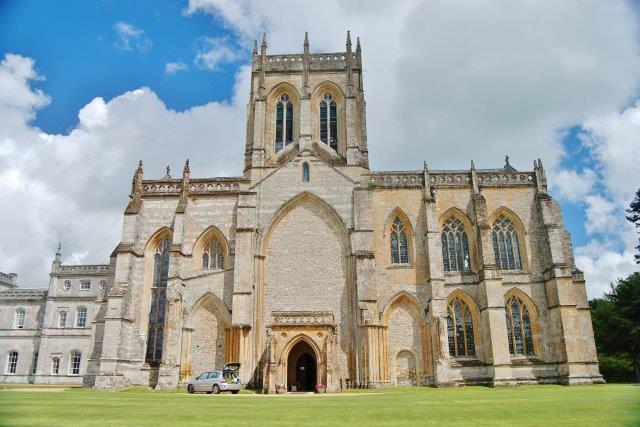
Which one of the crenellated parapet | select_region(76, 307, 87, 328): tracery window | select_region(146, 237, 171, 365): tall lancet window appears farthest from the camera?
select_region(76, 307, 87, 328): tracery window

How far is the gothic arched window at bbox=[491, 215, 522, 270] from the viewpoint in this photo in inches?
1453

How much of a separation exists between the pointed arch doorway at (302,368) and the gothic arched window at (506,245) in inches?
610

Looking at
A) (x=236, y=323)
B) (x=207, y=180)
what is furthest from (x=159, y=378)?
(x=207, y=180)

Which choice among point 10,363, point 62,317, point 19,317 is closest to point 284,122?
point 62,317

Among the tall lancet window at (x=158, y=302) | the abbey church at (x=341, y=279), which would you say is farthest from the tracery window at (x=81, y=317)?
the tall lancet window at (x=158, y=302)

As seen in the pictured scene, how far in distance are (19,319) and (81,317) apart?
8299 millimetres

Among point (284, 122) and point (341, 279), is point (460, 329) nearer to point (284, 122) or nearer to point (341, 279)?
point (341, 279)

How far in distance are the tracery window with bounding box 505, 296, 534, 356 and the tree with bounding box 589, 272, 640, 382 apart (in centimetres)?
1155

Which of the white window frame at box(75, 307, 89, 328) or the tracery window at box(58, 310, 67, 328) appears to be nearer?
the white window frame at box(75, 307, 89, 328)

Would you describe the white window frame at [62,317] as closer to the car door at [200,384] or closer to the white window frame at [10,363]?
the white window frame at [10,363]

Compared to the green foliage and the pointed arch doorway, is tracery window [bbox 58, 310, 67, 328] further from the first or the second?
the green foliage

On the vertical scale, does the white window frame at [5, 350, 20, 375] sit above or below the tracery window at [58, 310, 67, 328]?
below

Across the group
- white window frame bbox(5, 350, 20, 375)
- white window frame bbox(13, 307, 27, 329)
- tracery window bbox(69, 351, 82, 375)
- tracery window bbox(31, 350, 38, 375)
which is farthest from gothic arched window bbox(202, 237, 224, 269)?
white window frame bbox(5, 350, 20, 375)

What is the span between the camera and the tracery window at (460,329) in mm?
35000
